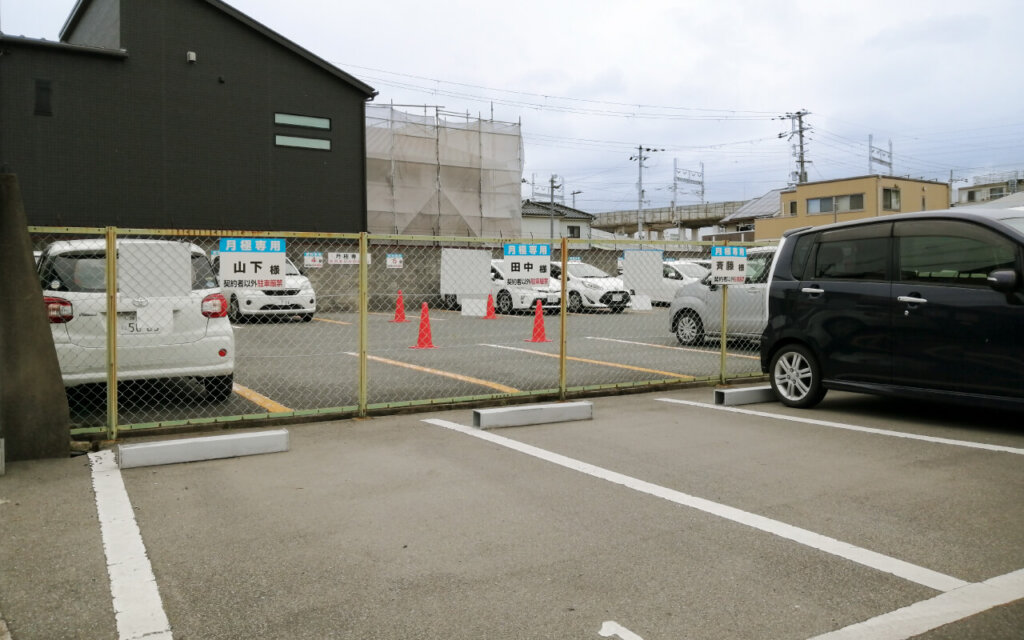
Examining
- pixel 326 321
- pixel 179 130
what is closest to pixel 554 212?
pixel 179 130

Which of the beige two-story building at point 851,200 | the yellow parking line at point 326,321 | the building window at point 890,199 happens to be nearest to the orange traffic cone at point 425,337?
the yellow parking line at point 326,321

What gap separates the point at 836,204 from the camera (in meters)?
44.9

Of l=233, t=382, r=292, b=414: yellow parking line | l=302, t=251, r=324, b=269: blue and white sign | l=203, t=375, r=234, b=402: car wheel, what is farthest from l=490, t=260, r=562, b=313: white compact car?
l=203, t=375, r=234, b=402: car wheel

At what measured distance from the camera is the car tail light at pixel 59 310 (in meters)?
6.11

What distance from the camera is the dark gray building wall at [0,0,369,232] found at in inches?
826

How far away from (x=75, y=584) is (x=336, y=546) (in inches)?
43.8

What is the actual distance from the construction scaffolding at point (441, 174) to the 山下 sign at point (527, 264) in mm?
24530

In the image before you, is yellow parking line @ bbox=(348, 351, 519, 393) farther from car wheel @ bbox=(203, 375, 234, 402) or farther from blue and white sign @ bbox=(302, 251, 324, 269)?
car wheel @ bbox=(203, 375, 234, 402)

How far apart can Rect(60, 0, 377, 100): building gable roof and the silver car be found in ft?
55.0

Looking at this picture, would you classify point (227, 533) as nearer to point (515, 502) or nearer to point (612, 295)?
point (515, 502)

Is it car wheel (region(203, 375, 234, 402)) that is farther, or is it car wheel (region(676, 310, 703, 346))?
car wheel (region(676, 310, 703, 346))

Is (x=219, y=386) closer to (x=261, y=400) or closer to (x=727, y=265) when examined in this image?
(x=261, y=400)

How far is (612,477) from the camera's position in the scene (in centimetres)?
496

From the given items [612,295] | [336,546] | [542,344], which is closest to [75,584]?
[336,546]
